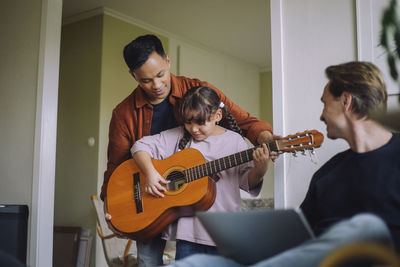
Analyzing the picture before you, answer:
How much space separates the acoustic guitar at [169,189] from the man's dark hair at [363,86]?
0.29m

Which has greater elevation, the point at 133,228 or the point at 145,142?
the point at 145,142

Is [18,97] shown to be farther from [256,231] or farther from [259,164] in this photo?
[256,231]

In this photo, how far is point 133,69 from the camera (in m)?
2.03

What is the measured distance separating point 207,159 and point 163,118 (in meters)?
0.38

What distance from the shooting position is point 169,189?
1925 millimetres

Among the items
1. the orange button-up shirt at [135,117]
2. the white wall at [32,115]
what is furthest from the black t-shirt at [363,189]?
the white wall at [32,115]

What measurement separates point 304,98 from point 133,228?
96cm

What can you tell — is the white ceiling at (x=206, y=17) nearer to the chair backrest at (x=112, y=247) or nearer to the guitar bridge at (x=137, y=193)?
the chair backrest at (x=112, y=247)

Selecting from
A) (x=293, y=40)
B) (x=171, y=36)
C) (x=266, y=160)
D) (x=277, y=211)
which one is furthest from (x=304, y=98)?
(x=171, y=36)

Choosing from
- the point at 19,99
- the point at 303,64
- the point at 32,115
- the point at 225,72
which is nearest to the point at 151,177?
the point at 303,64

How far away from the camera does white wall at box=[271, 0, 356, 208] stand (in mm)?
1836

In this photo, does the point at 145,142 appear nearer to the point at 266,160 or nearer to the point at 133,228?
the point at 133,228

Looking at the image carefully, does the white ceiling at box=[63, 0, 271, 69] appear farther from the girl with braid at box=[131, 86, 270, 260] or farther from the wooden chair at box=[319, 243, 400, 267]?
the wooden chair at box=[319, 243, 400, 267]

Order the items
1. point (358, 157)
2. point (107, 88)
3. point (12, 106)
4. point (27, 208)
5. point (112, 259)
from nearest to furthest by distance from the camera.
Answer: point (358, 157)
point (27, 208)
point (12, 106)
point (112, 259)
point (107, 88)
